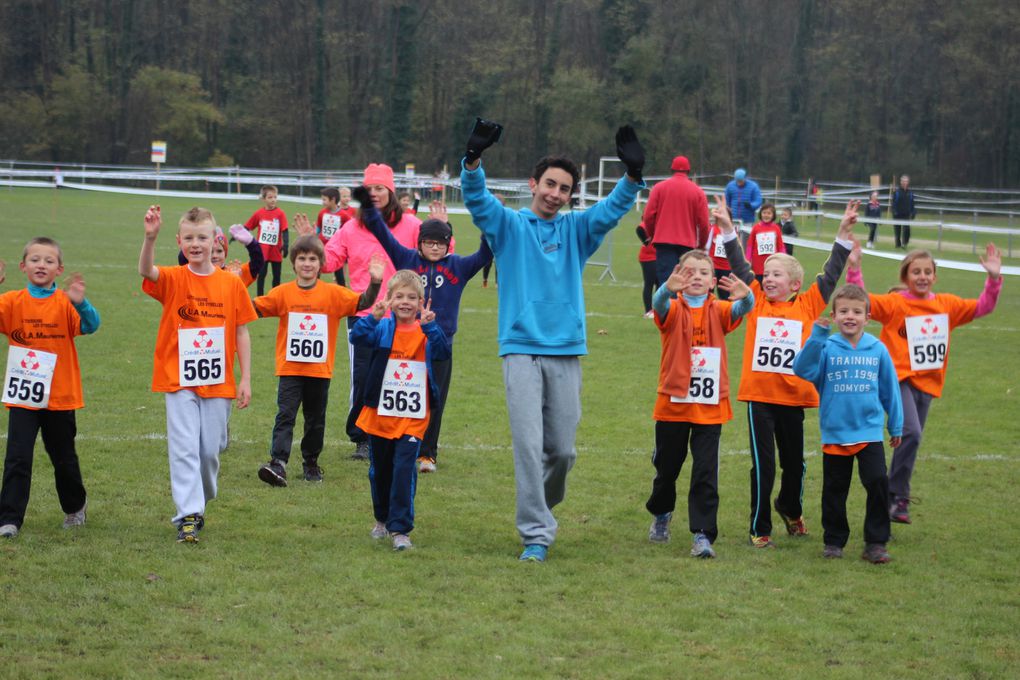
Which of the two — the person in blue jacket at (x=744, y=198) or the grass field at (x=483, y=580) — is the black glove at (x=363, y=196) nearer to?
the grass field at (x=483, y=580)

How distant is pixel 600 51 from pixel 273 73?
21148 mm

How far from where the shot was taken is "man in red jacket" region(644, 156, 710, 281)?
15.9m

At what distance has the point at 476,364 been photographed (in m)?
14.1

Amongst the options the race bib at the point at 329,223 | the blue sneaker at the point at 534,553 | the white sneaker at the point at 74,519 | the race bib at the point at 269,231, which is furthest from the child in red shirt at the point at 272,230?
the blue sneaker at the point at 534,553

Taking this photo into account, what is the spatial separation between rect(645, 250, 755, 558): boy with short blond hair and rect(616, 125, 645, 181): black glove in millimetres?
673

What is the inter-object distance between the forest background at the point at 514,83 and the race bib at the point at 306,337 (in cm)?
6237

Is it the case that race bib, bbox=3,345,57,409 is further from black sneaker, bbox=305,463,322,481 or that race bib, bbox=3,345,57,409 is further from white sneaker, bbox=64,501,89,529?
black sneaker, bbox=305,463,322,481

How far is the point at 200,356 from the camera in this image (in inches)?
268

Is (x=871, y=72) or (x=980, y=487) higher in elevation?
(x=871, y=72)

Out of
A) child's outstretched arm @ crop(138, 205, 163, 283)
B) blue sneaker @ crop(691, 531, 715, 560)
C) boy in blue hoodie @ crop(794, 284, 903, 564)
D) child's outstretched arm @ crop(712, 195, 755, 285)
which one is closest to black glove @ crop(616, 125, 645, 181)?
child's outstretched arm @ crop(712, 195, 755, 285)

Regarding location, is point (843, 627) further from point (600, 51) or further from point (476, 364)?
point (600, 51)

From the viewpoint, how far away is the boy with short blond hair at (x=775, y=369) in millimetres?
7145

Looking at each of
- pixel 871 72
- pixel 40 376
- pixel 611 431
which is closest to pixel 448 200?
pixel 871 72

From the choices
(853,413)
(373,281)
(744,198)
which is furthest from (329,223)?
(853,413)
